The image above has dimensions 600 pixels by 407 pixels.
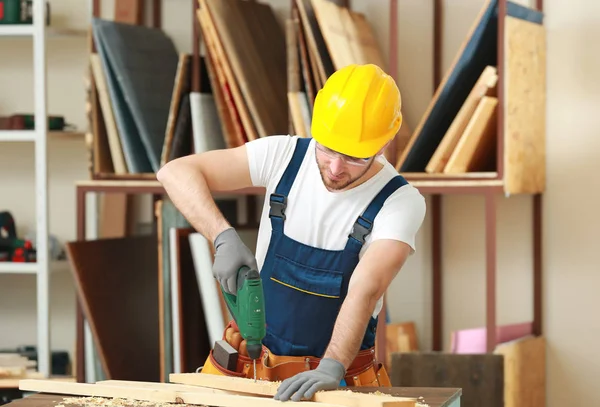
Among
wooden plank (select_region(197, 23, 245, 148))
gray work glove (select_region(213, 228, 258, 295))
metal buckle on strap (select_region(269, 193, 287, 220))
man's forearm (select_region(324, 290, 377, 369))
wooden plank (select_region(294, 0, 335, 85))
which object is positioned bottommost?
man's forearm (select_region(324, 290, 377, 369))

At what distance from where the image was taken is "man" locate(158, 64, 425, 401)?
225 cm

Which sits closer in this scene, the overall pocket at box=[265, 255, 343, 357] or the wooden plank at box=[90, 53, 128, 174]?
the overall pocket at box=[265, 255, 343, 357]

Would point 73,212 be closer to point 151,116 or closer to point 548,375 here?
point 151,116

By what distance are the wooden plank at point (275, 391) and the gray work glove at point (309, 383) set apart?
0.02m

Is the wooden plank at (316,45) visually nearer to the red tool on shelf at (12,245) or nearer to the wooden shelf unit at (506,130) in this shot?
the wooden shelf unit at (506,130)

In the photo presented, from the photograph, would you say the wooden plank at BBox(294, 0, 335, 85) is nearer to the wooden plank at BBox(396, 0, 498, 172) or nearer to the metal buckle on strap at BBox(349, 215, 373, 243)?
the wooden plank at BBox(396, 0, 498, 172)

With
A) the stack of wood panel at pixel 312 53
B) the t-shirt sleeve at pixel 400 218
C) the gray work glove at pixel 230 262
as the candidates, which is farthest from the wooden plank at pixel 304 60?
the gray work glove at pixel 230 262

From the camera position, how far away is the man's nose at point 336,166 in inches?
90.0

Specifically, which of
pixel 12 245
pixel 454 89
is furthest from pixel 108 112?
pixel 454 89

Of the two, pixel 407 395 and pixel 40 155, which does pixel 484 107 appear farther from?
pixel 40 155

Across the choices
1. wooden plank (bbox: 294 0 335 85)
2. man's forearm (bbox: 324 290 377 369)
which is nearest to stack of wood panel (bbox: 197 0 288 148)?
wooden plank (bbox: 294 0 335 85)

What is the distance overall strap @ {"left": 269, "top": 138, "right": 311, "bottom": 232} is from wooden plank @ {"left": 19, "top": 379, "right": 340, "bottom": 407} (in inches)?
21.6

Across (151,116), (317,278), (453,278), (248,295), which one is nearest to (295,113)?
(151,116)

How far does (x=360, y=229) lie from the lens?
7.73ft
